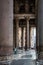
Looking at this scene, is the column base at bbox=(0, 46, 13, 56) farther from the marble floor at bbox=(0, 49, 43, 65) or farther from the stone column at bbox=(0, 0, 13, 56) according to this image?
the marble floor at bbox=(0, 49, 43, 65)

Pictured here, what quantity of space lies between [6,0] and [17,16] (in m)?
26.0

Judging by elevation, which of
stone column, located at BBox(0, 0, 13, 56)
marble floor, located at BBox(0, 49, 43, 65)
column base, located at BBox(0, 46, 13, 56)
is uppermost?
stone column, located at BBox(0, 0, 13, 56)

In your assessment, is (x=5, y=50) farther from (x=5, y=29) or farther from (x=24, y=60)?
(x=24, y=60)

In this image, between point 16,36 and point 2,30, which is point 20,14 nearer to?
point 16,36

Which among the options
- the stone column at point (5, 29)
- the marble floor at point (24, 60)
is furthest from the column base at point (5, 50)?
the marble floor at point (24, 60)

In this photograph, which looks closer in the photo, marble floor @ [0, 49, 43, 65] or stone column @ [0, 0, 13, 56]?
stone column @ [0, 0, 13, 56]

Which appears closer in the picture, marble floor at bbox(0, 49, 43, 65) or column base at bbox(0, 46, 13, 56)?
column base at bbox(0, 46, 13, 56)

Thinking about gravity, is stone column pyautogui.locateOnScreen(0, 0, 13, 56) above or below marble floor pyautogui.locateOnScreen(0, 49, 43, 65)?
above

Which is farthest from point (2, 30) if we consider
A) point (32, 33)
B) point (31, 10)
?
point (32, 33)

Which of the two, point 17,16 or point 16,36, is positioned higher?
point 17,16

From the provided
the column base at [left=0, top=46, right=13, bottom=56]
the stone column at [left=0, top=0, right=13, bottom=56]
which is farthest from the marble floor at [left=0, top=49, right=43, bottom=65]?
the stone column at [left=0, top=0, right=13, bottom=56]

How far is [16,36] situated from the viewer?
107 feet

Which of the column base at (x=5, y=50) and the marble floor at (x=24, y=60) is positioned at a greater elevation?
the column base at (x=5, y=50)

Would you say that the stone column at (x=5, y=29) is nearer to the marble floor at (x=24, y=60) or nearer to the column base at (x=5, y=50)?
the column base at (x=5, y=50)
